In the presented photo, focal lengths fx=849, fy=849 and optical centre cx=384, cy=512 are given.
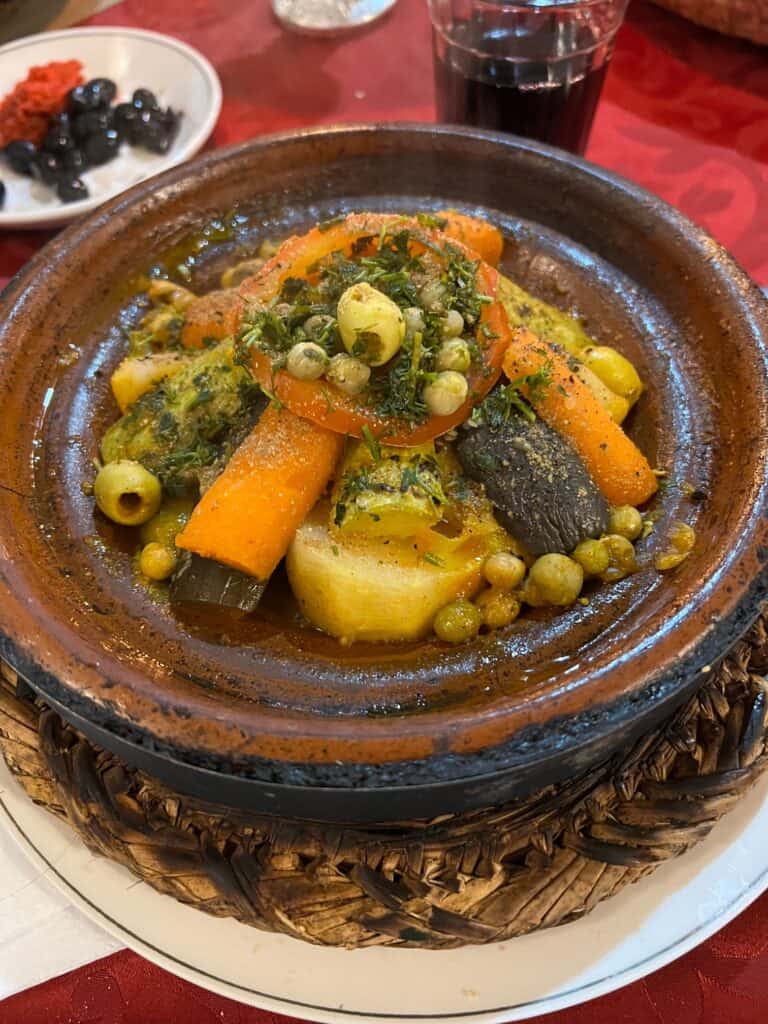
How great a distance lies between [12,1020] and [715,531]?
1638mm

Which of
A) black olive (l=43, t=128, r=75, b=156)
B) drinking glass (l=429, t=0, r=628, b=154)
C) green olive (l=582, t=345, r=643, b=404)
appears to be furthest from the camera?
black olive (l=43, t=128, r=75, b=156)

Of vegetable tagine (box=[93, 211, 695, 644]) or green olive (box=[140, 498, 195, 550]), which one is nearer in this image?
vegetable tagine (box=[93, 211, 695, 644])

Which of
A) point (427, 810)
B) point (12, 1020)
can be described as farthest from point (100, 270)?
point (12, 1020)

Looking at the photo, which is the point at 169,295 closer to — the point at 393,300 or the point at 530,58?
the point at 393,300

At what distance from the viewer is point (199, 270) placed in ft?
7.44

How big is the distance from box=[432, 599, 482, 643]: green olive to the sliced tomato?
0.33m

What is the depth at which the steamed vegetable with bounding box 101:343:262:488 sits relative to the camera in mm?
1809

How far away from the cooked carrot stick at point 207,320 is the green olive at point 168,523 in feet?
1.40

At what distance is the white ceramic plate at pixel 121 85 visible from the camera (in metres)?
3.22

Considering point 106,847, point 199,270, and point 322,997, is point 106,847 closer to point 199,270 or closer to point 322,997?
point 322,997

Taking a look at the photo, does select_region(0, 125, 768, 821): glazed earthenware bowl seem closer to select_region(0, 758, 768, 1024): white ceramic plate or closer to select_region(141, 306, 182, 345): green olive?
select_region(141, 306, 182, 345): green olive

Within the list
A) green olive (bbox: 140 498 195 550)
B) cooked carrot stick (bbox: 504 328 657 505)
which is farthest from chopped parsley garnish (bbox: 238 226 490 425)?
green olive (bbox: 140 498 195 550)

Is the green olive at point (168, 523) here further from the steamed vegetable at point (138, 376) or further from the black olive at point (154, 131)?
the black olive at point (154, 131)

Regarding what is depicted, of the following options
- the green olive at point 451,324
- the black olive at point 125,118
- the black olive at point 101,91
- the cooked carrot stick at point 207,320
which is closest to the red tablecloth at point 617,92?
the black olive at point 125,118
